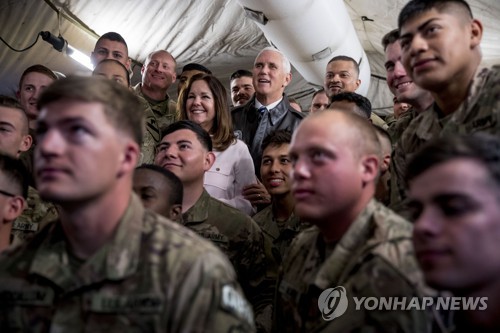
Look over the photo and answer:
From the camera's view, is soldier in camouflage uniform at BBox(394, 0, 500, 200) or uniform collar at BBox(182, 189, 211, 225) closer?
soldier in camouflage uniform at BBox(394, 0, 500, 200)

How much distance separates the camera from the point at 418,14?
2.10 meters

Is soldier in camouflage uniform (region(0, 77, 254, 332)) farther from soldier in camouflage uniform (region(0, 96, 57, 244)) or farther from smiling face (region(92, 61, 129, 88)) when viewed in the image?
smiling face (region(92, 61, 129, 88))

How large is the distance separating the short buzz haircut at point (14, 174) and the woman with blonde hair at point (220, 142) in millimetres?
1265

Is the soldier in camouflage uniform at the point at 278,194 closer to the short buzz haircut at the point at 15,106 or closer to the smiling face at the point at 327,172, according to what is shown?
the smiling face at the point at 327,172

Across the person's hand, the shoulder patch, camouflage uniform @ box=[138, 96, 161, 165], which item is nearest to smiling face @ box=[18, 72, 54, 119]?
camouflage uniform @ box=[138, 96, 161, 165]

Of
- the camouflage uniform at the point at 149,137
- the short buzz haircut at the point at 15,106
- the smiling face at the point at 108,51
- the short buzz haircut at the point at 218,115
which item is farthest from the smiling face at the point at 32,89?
the short buzz haircut at the point at 218,115

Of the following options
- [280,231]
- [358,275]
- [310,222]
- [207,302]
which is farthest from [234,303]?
[280,231]

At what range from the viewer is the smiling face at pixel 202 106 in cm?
356

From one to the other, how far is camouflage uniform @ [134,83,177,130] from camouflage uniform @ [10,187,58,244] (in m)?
1.17

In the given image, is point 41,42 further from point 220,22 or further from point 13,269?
point 13,269

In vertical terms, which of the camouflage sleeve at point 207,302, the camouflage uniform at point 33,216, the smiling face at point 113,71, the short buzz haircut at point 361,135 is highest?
the short buzz haircut at point 361,135

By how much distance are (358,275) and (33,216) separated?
199 cm

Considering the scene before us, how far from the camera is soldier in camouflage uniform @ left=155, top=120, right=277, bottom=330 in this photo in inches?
107

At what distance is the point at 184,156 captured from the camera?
9.98 feet
